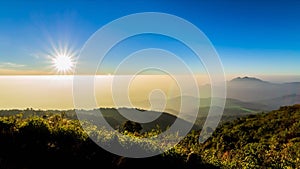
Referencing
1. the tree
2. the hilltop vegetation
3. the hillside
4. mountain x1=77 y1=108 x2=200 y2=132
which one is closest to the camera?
the hilltop vegetation

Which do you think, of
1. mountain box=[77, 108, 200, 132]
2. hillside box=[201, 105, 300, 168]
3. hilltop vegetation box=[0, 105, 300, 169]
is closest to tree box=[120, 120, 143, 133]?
mountain box=[77, 108, 200, 132]

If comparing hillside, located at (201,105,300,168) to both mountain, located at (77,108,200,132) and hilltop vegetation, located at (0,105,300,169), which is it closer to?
hilltop vegetation, located at (0,105,300,169)

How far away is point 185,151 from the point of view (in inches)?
366

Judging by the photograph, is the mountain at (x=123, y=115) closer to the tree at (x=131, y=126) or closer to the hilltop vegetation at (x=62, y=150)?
the tree at (x=131, y=126)

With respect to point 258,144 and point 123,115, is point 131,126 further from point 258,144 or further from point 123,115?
point 258,144

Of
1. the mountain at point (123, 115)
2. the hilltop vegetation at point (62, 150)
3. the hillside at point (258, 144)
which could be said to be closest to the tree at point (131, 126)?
the mountain at point (123, 115)

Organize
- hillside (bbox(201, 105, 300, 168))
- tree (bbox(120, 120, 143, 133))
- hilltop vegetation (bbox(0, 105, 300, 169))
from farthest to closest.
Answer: tree (bbox(120, 120, 143, 133)), hillside (bbox(201, 105, 300, 168)), hilltop vegetation (bbox(0, 105, 300, 169))

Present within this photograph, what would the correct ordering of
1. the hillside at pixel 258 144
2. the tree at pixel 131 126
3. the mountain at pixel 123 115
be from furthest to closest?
the tree at pixel 131 126
the hillside at pixel 258 144
the mountain at pixel 123 115

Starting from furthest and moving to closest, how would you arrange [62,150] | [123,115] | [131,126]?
[123,115], [131,126], [62,150]

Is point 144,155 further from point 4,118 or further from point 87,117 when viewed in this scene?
point 4,118

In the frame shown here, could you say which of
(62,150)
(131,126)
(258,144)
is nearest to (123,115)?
(131,126)

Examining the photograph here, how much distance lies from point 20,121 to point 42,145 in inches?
42.1

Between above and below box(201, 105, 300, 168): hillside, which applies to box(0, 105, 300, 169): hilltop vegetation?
above

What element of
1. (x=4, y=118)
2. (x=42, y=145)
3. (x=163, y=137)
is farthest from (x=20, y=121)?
(x=163, y=137)
